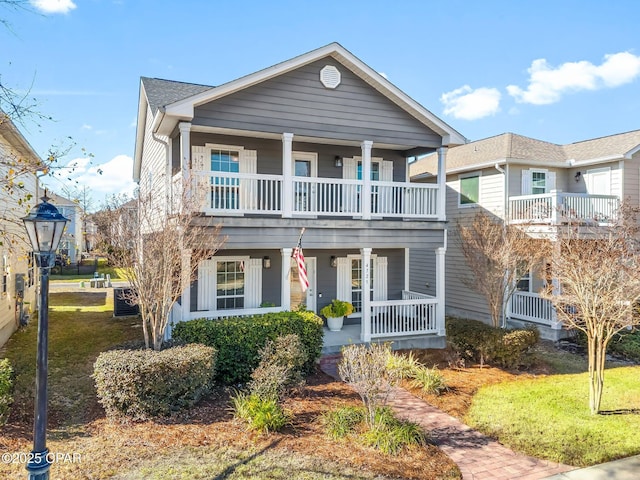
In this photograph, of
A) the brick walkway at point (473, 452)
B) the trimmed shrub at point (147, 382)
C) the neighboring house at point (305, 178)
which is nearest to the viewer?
the brick walkway at point (473, 452)

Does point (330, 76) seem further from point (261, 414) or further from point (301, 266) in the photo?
point (261, 414)

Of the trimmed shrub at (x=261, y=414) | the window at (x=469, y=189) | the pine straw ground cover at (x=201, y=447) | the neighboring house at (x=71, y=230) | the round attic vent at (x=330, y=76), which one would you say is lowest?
the pine straw ground cover at (x=201, y=447)

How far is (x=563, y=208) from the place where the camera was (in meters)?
12.9

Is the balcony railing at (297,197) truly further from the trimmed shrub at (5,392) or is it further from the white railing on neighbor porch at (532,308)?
the white railing on neighbor porch at (532,308)

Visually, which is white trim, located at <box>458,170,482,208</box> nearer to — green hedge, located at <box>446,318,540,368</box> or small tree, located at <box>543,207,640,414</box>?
green hedge, located at <box>446,318,540,368</box>

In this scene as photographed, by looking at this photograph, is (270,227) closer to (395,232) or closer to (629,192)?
(395,232)

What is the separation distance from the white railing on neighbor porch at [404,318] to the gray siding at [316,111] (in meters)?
4.61

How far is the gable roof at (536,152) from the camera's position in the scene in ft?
Answer: 49.7

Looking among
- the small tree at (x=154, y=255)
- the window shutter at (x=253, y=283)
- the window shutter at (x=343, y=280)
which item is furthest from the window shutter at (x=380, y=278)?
the small tree at (x=154, y=255)

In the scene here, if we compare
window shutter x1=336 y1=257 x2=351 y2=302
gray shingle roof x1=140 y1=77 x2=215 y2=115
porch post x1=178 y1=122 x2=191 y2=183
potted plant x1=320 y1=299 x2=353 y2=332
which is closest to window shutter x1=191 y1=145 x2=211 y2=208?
porch post x1=178 y1=122 x2=191 y2=183

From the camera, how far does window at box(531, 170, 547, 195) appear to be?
1585 cm

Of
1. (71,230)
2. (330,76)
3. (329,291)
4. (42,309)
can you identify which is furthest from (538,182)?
(71,230)

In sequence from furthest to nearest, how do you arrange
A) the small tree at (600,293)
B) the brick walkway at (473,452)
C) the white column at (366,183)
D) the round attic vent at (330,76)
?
the white column at (366,183)
the round attic vent at (330,76)
the small tree at (600,293)
the brick walkway at (473,452)

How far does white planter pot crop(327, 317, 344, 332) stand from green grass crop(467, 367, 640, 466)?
4.76 m
